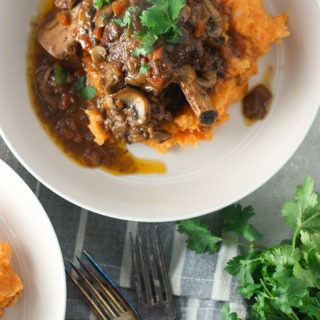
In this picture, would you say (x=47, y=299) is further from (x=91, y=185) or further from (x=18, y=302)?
(x=91, y=185)

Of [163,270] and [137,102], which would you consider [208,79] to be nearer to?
[137,102]

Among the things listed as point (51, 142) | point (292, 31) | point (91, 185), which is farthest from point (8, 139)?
point (292, 31)

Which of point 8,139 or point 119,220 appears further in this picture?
point 119,220

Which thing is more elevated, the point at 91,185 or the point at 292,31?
the point at 292,31

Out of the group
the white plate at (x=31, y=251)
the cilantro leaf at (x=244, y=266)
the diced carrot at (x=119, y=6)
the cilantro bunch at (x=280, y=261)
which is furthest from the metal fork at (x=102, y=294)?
the diced carrot at (x=119, y=6)

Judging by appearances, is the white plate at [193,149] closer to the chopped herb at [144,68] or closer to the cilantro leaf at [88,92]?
the cilantro leaf at [88,92]

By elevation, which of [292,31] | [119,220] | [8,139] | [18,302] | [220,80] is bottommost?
[18,302]

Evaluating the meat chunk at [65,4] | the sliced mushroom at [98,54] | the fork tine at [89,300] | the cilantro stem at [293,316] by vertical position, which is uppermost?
the meat chunk at [65,4]

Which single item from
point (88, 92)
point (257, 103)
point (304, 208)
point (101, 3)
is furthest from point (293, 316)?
point (101, 3)
